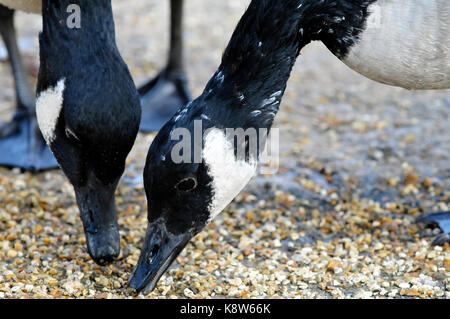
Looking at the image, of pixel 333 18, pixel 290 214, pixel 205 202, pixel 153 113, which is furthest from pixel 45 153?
pixel 333 18

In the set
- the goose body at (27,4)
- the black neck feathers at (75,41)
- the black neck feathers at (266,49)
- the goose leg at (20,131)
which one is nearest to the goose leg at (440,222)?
the black neck feathers at (266,49)

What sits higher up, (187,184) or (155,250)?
(187,184)

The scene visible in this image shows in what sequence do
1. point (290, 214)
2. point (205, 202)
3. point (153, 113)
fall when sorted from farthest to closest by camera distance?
point (153, 113)
point (290, 214)
point (205, 202)

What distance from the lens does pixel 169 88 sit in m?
5.94

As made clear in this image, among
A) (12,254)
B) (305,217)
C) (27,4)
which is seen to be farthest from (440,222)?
(27,4)

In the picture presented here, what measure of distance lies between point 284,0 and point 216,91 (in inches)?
23.0

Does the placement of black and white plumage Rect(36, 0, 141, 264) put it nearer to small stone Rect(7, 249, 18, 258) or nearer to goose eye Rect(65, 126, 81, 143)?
goose eye Rect(65, 126, 81, 143)

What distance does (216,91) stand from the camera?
333 centimetres

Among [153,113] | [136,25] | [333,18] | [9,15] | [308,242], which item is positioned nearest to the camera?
[333,18]

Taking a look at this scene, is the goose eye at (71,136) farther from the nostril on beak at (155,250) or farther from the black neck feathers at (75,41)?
the nostril on beak at (155,250)

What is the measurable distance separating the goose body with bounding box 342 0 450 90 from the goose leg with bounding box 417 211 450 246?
104 cm

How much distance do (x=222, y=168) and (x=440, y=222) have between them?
1.69 meters

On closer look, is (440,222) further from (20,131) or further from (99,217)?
(20,131)

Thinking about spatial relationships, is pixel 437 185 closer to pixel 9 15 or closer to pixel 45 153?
pixel 45 153
